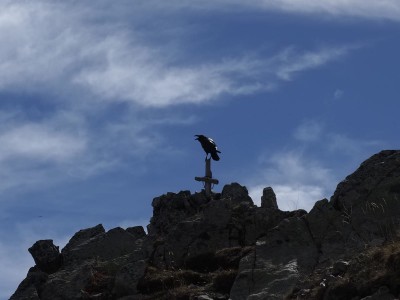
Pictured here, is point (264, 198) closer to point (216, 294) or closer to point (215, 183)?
point (215, 183)

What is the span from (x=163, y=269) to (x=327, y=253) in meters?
4.54

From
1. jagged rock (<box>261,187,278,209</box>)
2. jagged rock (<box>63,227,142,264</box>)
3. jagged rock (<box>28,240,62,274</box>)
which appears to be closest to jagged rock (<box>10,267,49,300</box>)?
jagged rock (<box>28,240,62,274</box>)

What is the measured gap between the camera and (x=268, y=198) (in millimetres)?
29547

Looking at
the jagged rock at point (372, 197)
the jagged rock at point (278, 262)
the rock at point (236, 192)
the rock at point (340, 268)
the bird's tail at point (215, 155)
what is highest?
the bird's tail at point (215, 155)

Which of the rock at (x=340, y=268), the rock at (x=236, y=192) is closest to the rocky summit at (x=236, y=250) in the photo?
the rock at (x=340, y=268)

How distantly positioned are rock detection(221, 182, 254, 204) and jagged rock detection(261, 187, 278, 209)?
1385 mm

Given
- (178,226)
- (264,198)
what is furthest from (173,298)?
(264,198)

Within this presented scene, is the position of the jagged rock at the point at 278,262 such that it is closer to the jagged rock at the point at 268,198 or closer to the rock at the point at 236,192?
the jagged rock at the point at 268,198

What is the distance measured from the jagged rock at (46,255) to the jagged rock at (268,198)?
6272 mm

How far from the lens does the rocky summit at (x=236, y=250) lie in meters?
23.8

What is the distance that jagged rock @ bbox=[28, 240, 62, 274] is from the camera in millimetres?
28969

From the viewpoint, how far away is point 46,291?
2662 cm

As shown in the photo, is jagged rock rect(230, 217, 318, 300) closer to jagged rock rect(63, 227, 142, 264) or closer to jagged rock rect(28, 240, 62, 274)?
jagged rock rect(63, 227, 142, 264)

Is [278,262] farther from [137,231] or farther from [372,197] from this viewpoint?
[137,231]
